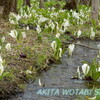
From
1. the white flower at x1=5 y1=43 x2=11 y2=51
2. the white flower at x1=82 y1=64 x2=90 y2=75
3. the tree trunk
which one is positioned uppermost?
the tree trunk

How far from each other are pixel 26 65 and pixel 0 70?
1.08 m

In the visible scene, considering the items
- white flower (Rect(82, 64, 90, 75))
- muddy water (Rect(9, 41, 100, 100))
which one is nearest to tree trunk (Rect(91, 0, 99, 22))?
muddy water (Rect(9, 41, 100, 100))

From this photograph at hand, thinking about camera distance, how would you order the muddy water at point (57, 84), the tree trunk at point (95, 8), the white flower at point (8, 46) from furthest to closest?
the tree trunk at point (95, 8) → the white flower at point (8, 46) → the muddy water at point (57, 84)

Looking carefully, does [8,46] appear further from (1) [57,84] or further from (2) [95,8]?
(2) [95,8]

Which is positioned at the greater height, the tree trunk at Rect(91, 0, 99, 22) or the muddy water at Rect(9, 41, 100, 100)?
the tree trunk at Rect(91, 0, 99, 22)

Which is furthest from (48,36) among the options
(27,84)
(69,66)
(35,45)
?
(27,84)

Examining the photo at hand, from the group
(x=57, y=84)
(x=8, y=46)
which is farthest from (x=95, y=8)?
(x=57, y=84)

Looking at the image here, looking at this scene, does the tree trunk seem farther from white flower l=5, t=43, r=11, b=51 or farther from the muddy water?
white flower l=5, t=43, r=11, b=51

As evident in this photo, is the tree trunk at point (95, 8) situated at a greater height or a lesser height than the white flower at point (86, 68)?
greater

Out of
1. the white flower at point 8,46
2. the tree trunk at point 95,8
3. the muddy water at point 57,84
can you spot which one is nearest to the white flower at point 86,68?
the muddy water at point 57,84

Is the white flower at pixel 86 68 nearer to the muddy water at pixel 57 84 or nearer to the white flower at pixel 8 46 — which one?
the muddy water at pixel 57 84

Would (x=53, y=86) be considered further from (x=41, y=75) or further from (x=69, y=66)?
(x=69, y=66)

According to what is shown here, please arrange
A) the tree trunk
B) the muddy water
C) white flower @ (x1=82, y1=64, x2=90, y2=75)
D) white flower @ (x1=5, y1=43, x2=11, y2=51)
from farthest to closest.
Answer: the tree trunk, white flower @ (x1=5, y1=43, x2=11, y2=51), white flower @ (x1=82, y1=64, x2=90, y2=75), the muddy water

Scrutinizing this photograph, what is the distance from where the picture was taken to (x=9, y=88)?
441 cm
